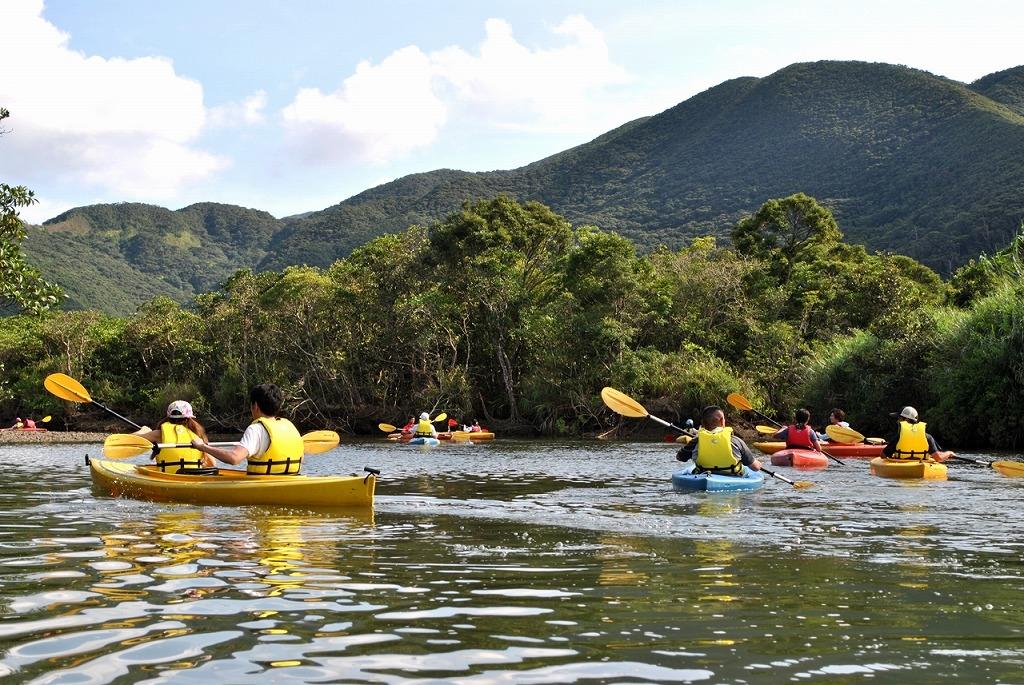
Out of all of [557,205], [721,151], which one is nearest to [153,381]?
[557,205]

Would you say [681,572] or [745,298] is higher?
[745,298]

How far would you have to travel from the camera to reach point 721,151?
104 meters

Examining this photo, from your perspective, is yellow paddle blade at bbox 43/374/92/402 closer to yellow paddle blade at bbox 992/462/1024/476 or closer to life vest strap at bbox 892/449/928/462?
life vest strap at bbox 892/449/928/462

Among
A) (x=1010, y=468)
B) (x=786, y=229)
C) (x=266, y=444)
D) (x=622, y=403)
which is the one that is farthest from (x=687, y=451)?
(x=786, y=229)

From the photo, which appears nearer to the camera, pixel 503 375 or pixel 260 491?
pixel 260 491

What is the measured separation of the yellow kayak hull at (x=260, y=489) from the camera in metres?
10.0

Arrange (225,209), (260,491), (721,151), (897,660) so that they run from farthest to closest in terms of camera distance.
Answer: (225,209) < (721,151) < (260,491) < (897,660)

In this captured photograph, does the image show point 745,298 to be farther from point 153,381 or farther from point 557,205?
point 557,205

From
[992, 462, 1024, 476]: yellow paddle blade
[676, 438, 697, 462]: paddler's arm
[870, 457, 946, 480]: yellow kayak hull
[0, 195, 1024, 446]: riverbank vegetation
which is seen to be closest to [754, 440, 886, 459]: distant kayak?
[992, 462, 1024, 476]: yellow paddle blade

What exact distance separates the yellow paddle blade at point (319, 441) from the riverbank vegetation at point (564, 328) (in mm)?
18973

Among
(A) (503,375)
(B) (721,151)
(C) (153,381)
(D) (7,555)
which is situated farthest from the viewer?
(B) (721,151)

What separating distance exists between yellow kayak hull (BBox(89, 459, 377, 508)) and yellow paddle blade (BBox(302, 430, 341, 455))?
7.10ft

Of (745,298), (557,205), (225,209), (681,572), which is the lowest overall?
(681,572)

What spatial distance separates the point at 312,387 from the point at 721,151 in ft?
231
